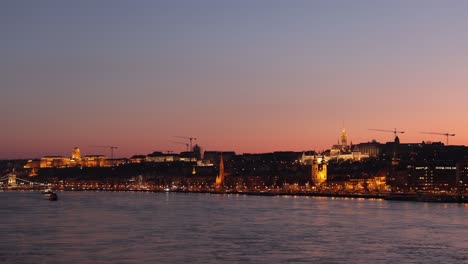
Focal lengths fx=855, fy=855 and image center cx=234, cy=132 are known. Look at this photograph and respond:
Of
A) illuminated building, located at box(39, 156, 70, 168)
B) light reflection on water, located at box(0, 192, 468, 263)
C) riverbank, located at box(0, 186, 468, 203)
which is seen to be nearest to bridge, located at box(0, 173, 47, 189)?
riverbank, located at box(0, 186, 468, 203)

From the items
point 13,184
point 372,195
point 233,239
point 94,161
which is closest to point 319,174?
point 372,195

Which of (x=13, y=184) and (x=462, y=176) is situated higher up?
(x=13, y=184)

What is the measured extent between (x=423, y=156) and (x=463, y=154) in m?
5.08

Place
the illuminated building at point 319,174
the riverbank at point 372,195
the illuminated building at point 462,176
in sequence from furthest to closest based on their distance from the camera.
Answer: the illuminated building at point 319,174
the illuminated building at point 462,176
the riverbank at point 372,195

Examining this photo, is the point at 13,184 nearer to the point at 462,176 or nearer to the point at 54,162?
the point at 54,162

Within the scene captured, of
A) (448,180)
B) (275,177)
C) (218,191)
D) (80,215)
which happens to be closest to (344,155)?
(275,177)

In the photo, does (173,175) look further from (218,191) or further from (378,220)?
(378,220)

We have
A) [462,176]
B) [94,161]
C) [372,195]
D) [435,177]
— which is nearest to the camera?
[372,195]

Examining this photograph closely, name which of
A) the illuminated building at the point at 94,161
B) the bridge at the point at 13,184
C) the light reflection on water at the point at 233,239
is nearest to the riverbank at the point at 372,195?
the bridge at the point at 13,184

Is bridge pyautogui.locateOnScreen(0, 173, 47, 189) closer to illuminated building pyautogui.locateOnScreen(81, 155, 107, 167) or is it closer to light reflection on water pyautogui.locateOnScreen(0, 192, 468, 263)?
illuminated building pyautogui.locateOnScreen(81, 155, 107, 167)

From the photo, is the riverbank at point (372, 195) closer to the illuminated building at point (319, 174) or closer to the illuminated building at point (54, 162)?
the illuminated building at point (319, 174)

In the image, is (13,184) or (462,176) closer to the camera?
(462,176)

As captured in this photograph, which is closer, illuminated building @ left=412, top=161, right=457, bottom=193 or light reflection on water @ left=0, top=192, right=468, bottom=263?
light reflection on water @ left=0, top=192, right=468, bottom=263

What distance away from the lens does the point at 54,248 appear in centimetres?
2889
